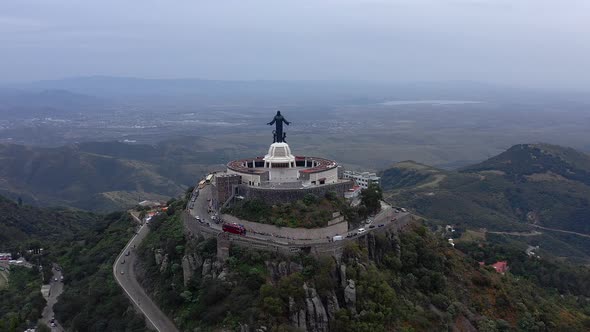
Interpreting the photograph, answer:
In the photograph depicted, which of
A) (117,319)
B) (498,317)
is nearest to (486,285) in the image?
(498,317)

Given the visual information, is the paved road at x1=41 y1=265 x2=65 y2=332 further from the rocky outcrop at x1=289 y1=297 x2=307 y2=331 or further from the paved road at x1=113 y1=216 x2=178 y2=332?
the rocky outcrop at x1=289 y1=297 x2=307 y2=331

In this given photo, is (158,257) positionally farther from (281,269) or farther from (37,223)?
(37,223)

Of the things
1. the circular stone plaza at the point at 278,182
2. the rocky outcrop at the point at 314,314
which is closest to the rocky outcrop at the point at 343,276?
the rocky outcrop at the point at 314,314

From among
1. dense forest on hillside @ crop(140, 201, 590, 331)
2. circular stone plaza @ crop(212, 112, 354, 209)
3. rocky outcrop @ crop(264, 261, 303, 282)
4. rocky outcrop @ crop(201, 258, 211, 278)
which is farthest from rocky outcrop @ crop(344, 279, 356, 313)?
circular stone plaza @ crop(212, 112, 354, 209)

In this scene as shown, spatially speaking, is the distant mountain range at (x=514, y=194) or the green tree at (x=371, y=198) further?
the distant mountain range at (x=514, y=194)

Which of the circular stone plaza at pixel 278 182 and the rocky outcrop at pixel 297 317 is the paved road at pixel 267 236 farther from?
the rocky outcrop at pixel 297 317

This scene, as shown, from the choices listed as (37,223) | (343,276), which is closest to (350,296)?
(343,276)
